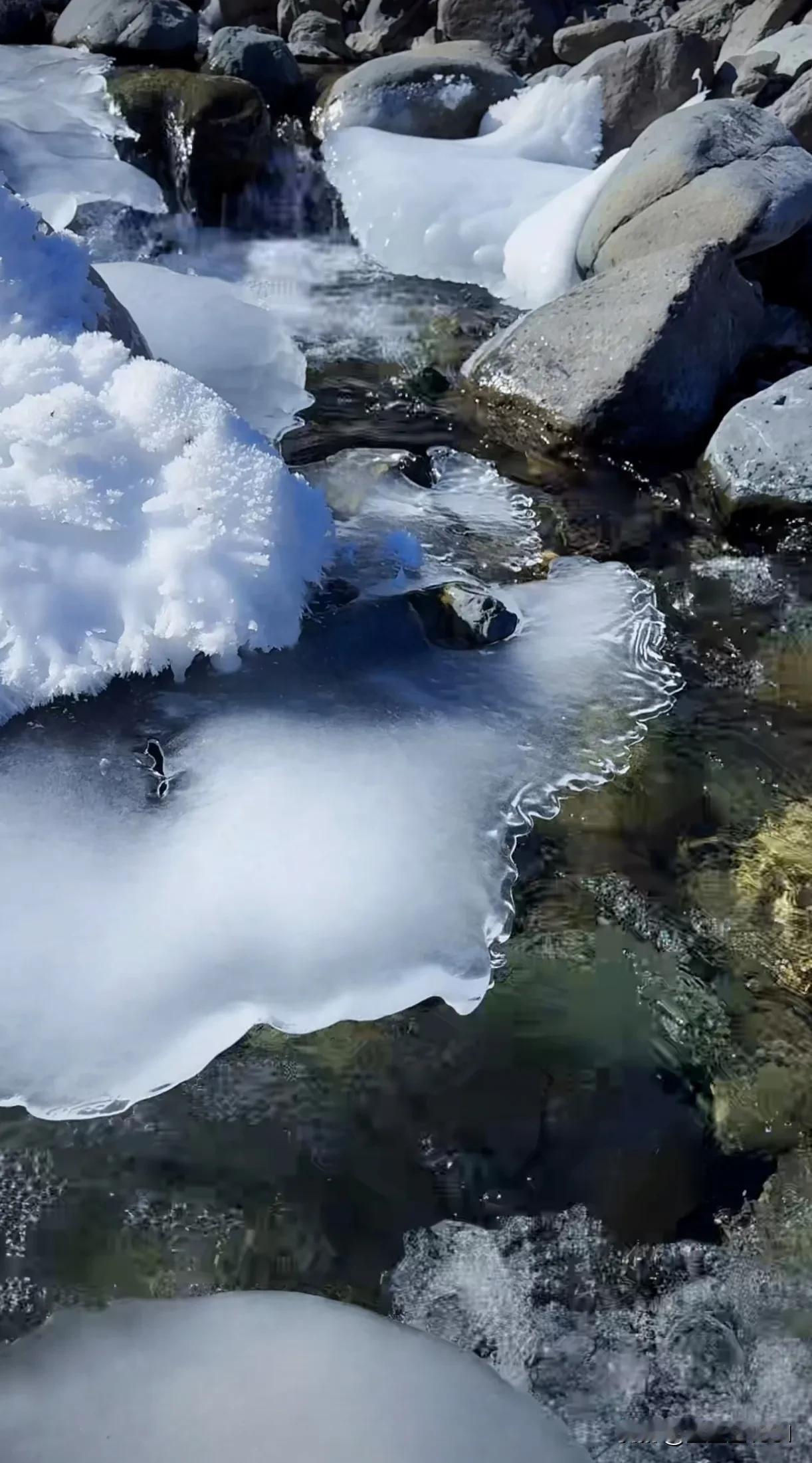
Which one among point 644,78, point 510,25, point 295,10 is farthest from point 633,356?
point 295,10

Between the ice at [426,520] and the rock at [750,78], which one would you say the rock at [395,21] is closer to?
the rock at [750,78]

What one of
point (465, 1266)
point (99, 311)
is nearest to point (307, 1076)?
point (465, 1266)

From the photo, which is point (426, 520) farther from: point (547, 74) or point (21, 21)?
point (21, 21)

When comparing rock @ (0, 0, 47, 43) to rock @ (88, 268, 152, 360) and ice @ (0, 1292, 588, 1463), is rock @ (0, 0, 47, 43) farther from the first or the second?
ice @ (0, 1292, 588, 1463)

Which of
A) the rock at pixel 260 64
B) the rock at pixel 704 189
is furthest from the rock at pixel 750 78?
the rock at pixel 260 64

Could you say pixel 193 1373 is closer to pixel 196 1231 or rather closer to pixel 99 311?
pixel 196 1231

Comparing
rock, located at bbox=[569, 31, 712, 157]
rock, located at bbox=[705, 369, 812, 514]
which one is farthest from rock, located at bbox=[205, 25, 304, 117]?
rock, located at bbox=[705, 369, 812, 514]
